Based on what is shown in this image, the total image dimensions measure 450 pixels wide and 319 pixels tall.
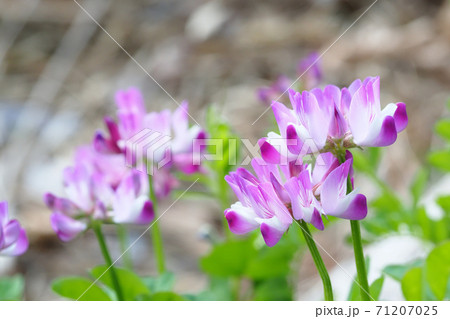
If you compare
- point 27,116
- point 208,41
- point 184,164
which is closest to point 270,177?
point 184,164

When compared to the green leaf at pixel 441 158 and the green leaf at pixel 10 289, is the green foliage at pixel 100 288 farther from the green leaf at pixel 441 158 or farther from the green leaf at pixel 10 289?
the green leaf at pixel 441 158

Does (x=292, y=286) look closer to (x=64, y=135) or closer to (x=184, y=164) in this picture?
(x=184, y=164)

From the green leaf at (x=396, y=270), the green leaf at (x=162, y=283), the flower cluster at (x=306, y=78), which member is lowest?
the green leaf at (x=162, y=283)

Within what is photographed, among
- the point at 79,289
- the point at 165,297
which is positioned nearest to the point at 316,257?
the point at 165,297

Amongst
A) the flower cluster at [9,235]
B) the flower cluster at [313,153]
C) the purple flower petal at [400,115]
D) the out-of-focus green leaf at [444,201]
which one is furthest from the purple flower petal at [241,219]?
the out-of-focus green leaf at [444,201]

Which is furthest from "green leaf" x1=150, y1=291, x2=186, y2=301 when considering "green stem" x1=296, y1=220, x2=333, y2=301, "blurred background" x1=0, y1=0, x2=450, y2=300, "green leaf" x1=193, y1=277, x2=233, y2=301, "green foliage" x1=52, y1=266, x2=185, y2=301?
"blurred background" x1=0, y1=0, x2=450, y2=300

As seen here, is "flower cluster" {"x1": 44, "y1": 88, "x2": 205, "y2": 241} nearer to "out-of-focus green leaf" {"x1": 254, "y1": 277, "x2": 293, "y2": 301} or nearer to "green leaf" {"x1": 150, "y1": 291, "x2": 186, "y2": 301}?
"green leaf" {"x1": 150, "y1": 291, "x2": 186, "y2": 301}
